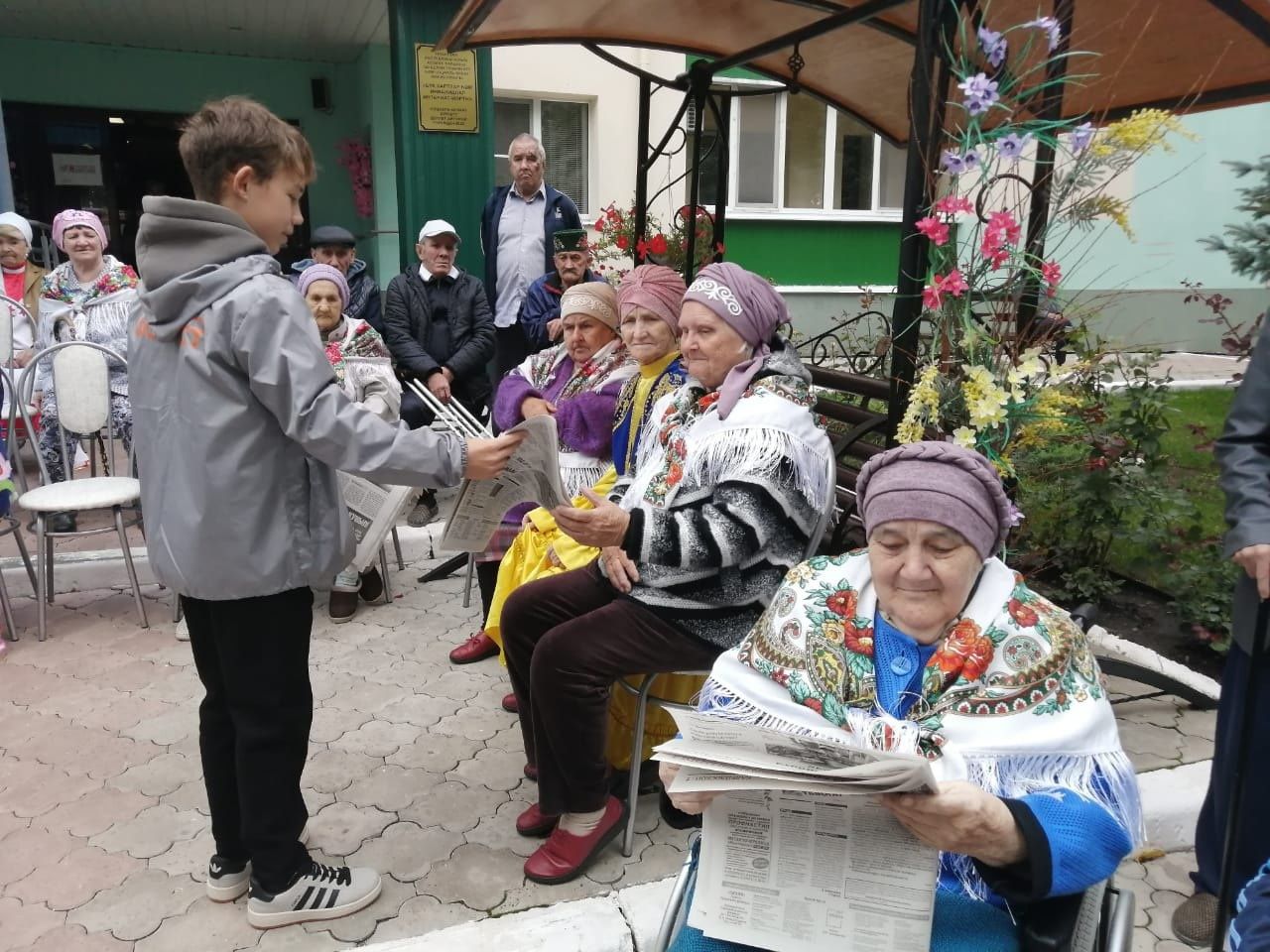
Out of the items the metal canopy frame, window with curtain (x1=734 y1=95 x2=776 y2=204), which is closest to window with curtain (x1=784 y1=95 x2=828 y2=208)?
window with curtain (x1=734 y1=95 x2=776 y2=204)

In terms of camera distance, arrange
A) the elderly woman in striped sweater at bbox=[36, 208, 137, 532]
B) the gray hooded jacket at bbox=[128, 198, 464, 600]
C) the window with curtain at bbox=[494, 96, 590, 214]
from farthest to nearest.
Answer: the window with curtain at bbox=[494, 96, 590, 214], the elderly woman in striped sweater at bbox=[36, 208, 137, 532], the gray hooded jacket at bbox=[128, 198, 464, 600]

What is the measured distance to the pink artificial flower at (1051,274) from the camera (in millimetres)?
2295

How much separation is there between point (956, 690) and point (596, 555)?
1534mm

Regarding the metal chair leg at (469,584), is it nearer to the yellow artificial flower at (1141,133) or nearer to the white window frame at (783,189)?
the yellow artificial flower at (1141,133)

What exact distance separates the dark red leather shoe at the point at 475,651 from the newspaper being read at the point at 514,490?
1303mm

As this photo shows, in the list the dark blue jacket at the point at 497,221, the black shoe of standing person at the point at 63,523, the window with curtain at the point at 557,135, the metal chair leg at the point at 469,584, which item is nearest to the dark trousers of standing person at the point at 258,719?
the metal chair leg at the point at 469,584

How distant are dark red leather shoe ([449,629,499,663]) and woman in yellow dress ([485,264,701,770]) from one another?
2.97 feet

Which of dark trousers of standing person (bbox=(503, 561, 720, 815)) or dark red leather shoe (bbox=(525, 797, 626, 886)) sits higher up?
dark trousers of standing person (bbox=(503, 561, 720, 815))

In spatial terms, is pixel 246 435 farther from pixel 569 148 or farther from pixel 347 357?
pixel 569 148

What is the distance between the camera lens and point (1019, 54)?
7.19 feet

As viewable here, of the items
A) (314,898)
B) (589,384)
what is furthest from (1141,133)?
(314,898)

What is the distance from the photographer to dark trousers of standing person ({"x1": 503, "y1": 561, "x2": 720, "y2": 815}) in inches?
97.7

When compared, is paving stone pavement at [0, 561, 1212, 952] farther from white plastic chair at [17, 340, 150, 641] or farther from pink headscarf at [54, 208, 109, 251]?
pink headscarf at [54, 208, 109, 251]

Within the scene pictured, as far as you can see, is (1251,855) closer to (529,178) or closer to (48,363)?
(529,178)
